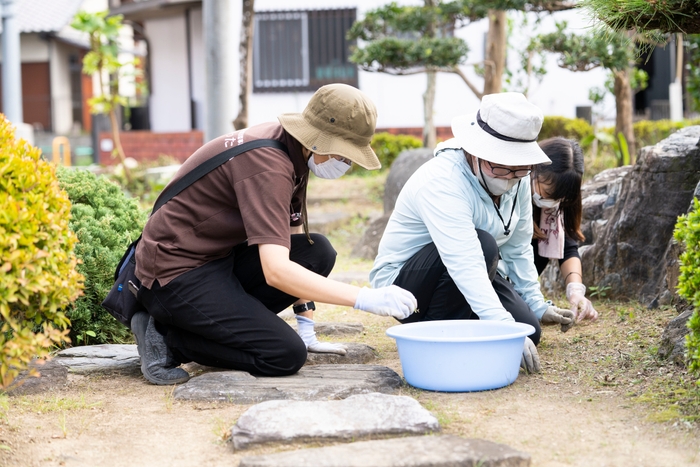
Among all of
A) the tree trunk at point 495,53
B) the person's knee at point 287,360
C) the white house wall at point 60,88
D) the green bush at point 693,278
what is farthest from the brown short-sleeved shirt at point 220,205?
the white house wall at point 60,88

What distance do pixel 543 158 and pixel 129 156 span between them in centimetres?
1175

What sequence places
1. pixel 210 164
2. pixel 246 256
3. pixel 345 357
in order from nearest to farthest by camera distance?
pixel 210 164 < pixel 246 256 < pixel 345 357

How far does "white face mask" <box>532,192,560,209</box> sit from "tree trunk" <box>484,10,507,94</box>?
4.02 metres

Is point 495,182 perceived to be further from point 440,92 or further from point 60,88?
point 60,88

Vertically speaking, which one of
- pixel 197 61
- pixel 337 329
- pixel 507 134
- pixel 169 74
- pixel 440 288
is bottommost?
pixel 337 329

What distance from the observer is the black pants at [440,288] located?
323cm

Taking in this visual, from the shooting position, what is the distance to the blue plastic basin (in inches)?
107

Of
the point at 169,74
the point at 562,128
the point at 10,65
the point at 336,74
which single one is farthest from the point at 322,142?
the point at 169,74

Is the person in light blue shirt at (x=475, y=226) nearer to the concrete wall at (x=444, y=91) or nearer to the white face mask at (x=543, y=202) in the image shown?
the white face mask at (x=543, y=202)

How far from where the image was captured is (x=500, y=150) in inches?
119

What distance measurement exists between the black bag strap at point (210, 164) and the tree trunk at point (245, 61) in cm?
435

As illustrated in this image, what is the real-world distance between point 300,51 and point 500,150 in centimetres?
1024

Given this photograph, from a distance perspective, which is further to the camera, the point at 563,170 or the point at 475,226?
the point at 563,170

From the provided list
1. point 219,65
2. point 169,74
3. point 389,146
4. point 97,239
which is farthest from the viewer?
point 169,74
